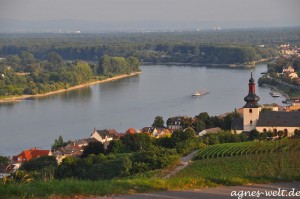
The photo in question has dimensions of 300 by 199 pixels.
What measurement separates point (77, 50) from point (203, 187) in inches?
1007

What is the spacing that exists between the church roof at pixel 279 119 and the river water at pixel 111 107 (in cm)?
222

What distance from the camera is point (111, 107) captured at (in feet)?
37.1

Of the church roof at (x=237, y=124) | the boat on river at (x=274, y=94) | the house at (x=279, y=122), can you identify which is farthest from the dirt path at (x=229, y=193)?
Result: the boat on river at (x=274, y=94)

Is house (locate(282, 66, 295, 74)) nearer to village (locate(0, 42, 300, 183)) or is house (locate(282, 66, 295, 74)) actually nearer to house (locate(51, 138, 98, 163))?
village (locate(0, 42, 300, 183))

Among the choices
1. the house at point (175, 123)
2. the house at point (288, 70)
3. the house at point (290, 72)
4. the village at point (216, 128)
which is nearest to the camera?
the village at point (216, 128)

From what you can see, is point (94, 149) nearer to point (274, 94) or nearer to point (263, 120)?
point (263, 120)

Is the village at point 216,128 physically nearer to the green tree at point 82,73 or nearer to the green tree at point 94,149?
the green tree at point 94,149

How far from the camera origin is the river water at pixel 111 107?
8.72m

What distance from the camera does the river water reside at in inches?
343

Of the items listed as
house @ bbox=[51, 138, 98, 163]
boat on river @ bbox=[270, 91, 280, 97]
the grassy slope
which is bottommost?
boat on river @ bbox=[270, 91, 280, 97]

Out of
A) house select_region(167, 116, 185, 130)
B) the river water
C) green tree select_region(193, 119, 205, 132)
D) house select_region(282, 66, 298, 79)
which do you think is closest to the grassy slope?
the river water

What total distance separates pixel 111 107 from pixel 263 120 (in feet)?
14.8

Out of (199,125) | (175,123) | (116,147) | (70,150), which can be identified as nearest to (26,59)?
(175,123)

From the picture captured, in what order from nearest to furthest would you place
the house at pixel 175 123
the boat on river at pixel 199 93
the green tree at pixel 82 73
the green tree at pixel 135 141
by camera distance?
the green tree at pixel 135 141 → the house at pixel 175 123 → the boat on river at pixel 199 93 → the green tree at pixel 82 73
